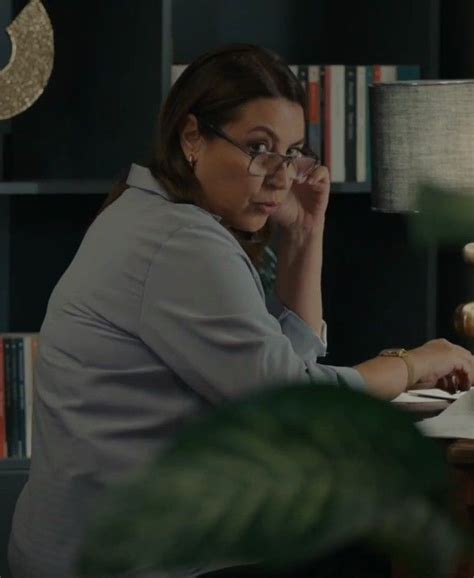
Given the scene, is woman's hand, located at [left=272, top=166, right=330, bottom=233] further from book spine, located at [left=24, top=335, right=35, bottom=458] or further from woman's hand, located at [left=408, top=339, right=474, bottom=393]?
book spine, located at [left=24, top=335, right=35, bottom=458]

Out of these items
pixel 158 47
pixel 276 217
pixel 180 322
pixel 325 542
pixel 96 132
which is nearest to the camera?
pixel 325 542

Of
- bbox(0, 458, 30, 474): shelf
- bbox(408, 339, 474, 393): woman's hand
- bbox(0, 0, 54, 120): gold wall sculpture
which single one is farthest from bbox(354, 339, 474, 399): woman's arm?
bbox(0, 0, 54, 120): gold wall sculpture

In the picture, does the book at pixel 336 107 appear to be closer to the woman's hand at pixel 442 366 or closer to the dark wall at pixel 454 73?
the dark wall at pixel 454 73

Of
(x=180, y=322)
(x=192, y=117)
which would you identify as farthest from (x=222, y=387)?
(x=192, y=117)

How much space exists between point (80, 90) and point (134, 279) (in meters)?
→ 1.61

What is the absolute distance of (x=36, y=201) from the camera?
333cm

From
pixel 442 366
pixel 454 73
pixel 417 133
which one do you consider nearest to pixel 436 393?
pixel 442 366

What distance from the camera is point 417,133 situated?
2.59m

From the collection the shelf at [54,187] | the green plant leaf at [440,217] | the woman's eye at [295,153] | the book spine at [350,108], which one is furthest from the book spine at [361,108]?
the green plant leaf at [440,217]

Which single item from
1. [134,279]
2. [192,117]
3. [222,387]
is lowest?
[222,387]

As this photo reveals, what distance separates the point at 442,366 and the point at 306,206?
1.35 feet

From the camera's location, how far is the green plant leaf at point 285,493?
0.24 metres

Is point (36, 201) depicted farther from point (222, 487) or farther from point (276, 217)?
point (222, 487)

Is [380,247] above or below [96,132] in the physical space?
below
